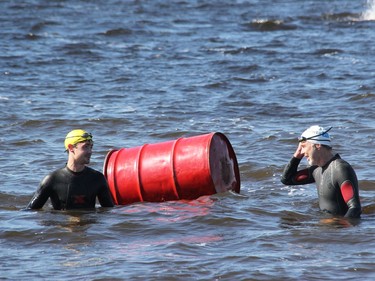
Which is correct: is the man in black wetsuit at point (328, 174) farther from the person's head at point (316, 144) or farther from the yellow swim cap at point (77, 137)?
the yellow swim cap at point (77, 137)

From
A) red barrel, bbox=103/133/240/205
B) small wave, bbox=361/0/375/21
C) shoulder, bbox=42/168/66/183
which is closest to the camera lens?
shoulder, bbox=42/168/66/183

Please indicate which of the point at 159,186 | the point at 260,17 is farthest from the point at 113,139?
the point at 260,17

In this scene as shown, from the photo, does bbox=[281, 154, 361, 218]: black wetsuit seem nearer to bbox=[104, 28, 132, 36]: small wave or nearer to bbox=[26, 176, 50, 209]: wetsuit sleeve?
bbox=[26, 176, 50, 209]: wetsuit sleeve

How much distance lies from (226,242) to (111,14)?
80.8ft

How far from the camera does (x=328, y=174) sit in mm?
10234

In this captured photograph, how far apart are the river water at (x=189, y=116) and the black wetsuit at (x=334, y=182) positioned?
0.25 metres

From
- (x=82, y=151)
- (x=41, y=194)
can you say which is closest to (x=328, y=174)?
(x=82, y=151)

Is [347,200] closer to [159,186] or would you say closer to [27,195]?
[159,186]

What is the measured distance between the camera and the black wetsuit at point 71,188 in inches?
416

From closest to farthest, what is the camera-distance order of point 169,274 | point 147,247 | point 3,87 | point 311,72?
point 169,274
point 147,247
point 3,87
point 311,72

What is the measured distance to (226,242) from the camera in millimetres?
9930

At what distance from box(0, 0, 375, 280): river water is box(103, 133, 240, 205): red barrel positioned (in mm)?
165

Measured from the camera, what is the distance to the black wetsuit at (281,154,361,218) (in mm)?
10000

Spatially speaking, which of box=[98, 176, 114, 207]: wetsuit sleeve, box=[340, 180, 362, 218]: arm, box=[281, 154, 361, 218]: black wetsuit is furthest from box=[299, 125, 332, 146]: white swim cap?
box=[98, 176, 114, 207]: wetsuit sleeve
